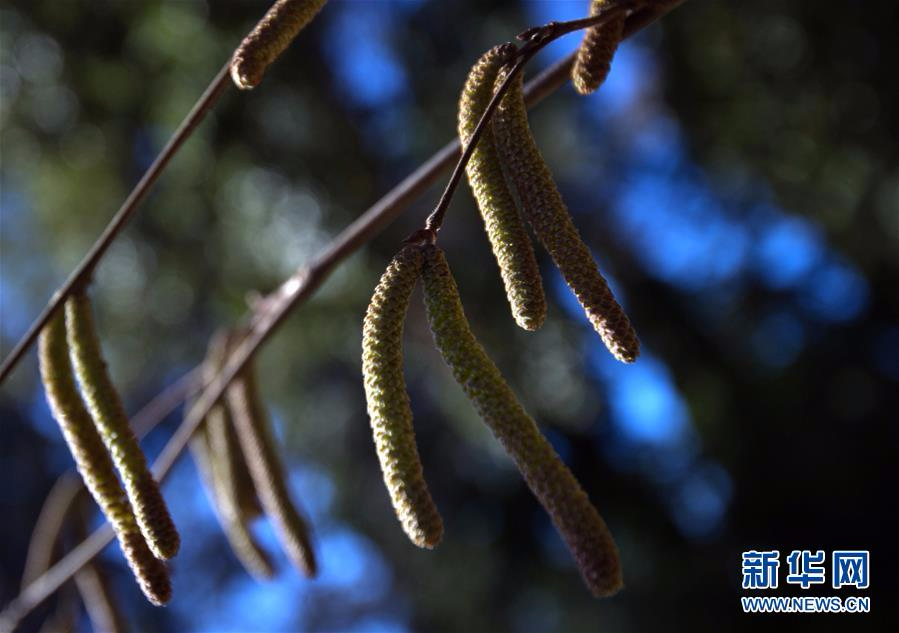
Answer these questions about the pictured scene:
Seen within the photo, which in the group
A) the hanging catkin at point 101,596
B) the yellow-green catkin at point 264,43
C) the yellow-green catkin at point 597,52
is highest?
the yellow-green catkin at point 597,52

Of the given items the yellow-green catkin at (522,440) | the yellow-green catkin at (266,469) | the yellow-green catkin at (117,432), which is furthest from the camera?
the yellow-green catkin at (266,469)

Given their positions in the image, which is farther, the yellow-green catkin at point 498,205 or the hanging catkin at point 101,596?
the hanging catkin at point 101,596

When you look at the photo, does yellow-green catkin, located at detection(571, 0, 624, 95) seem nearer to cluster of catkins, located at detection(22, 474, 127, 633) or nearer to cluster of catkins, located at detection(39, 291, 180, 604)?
cluster of catkins, located at detection(39, 291, 180, 604)

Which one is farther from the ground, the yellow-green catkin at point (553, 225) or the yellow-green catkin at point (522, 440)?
the yellow-green catkin at point (553, 225)

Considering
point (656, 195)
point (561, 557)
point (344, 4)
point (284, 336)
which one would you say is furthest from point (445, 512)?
point (344, 4)

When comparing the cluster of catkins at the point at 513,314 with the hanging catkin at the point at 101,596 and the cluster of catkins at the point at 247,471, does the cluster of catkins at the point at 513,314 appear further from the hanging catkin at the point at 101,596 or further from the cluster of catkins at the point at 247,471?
the hanging catkin at the point at 101,596

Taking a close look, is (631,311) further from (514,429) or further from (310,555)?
(514,429)

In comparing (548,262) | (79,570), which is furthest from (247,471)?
(548,262)

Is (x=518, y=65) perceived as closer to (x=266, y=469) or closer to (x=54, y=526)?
(x=266, y=469)

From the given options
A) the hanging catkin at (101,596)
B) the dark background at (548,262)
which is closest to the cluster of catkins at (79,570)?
the hanging catkin at (101,596)
